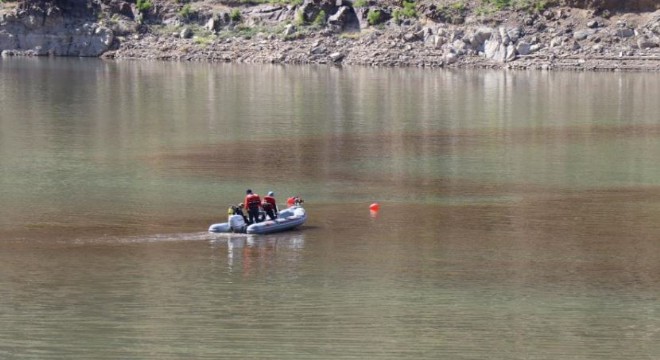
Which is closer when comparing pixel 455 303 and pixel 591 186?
pixel 455 303

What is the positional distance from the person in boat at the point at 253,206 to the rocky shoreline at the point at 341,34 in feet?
250

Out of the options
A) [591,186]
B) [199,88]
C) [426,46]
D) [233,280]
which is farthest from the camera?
[426,46]

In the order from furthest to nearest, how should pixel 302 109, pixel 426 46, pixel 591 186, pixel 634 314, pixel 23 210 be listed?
pixel 426 46 < pixel 302 109 < pixel 591 186 < pixel 23 210 < pixel 634 314

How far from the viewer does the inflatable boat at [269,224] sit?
1425 inches

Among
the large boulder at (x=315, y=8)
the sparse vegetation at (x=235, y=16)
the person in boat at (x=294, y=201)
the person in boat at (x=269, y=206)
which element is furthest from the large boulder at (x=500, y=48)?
the person in boat at (x=269, y=206)

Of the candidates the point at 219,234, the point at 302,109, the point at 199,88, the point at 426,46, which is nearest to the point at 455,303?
the point at 219,234

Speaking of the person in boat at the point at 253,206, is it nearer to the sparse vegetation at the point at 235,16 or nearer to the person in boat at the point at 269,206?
the person in boat at the point at 269,206

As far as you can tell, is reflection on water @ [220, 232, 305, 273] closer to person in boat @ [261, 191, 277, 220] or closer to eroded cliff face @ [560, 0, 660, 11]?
person in boat @ [261, 191, 277, 220]

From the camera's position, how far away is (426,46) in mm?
115938

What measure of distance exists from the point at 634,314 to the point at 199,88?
60176 millimetres

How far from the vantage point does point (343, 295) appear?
29672 millimetres

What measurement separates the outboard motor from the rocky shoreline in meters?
76.8

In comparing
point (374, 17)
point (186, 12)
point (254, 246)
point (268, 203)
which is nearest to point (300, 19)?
point (374, 17)

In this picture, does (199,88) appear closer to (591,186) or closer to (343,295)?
(591,186)
